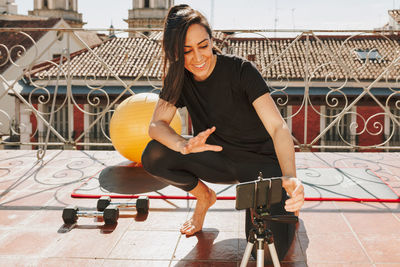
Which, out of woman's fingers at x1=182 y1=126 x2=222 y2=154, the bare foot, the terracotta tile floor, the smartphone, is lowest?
the terracotta tile floor

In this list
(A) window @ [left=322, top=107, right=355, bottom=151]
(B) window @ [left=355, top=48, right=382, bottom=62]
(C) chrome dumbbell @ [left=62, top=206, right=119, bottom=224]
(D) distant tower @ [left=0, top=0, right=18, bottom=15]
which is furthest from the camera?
(D) distant tower @ [left=0, top=0, right=18, bottom=15]

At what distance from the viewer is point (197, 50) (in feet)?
6.84

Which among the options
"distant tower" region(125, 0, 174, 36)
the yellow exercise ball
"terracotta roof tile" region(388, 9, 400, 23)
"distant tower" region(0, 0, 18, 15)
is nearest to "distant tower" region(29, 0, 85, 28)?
"distant tower" region(125, 0, 174, 36)

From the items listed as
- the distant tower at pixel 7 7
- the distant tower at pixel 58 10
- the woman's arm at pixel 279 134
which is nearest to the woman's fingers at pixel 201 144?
the woman's arm at pixel 279 134

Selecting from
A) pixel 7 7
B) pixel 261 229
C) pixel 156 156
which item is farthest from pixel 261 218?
pixel 7 7

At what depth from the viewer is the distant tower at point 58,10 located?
52594mm

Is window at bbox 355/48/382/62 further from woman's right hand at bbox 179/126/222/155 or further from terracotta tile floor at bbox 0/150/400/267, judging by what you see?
woman's right hand at bbox 179/126/222/155

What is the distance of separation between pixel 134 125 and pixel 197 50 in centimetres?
187

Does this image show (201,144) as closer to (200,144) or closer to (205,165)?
(200,144)

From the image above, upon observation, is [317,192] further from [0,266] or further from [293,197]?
[0,266]

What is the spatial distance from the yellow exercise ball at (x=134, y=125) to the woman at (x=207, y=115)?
1.39m

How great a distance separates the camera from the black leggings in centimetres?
233

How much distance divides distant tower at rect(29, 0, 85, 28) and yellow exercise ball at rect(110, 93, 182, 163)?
5132cm

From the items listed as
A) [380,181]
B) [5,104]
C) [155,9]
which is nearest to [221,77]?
[380,181]
